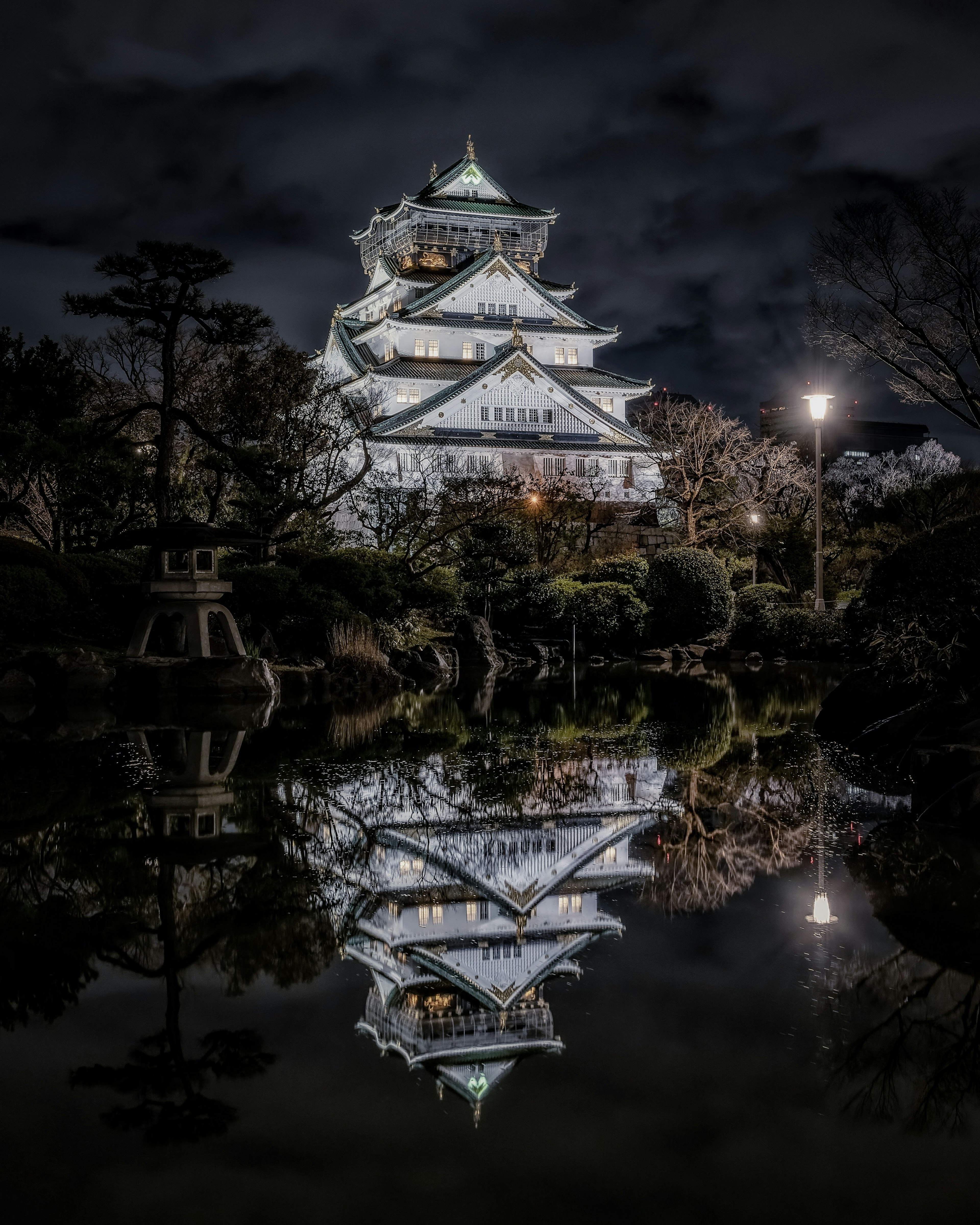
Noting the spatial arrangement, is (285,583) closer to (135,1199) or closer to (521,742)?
(521,742)

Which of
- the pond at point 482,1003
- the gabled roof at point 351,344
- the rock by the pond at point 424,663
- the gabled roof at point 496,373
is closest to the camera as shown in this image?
the pond at point 482,1003

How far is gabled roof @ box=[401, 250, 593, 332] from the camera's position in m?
48.9

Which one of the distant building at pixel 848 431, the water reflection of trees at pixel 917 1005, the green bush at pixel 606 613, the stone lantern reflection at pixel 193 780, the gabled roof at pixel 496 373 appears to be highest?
the distant building at pixel 848 431

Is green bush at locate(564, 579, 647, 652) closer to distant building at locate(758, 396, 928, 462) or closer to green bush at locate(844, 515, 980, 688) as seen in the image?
green bush at locate(844, 515, 980, 688)

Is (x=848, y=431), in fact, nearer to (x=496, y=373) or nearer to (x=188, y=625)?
(x=496, y=373)

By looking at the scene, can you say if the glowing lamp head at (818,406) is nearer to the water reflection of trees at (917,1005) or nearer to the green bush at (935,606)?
the green bush at (935,606)

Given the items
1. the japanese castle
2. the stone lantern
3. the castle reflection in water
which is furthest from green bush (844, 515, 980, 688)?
the japanese castle

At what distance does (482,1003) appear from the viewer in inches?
174

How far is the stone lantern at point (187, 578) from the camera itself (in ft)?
54.6

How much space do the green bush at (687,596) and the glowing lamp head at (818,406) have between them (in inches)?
181

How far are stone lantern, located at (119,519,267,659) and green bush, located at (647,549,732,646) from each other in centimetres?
1486

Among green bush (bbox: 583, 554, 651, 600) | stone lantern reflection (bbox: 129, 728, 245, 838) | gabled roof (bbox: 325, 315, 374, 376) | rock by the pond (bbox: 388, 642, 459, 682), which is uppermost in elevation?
gabled roof (bbox: 325, 315, 374, 376)

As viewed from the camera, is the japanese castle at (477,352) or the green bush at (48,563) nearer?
the green bush at (48,563)

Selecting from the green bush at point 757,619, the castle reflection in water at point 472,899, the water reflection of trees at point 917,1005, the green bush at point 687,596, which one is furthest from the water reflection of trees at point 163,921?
the green bush at point 757,619
